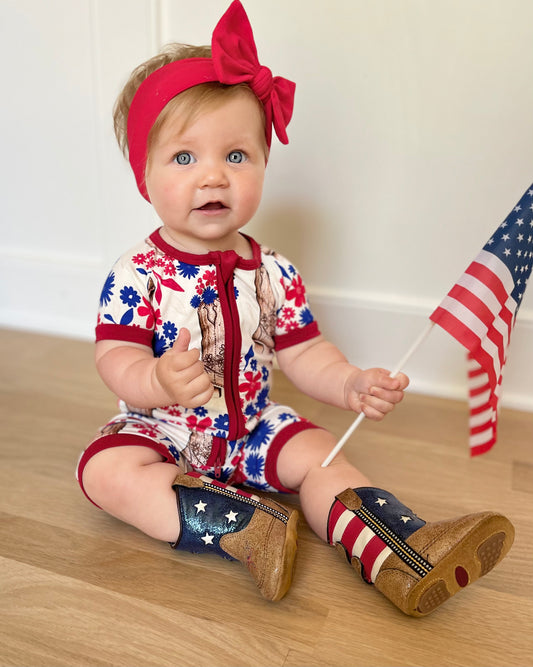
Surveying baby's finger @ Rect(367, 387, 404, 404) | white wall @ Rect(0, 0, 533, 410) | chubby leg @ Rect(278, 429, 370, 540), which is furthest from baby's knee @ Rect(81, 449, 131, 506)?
white wall @ Rect(0, 0, 533, 410)

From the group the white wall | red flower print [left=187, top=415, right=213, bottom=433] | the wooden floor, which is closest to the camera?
the wooden floor

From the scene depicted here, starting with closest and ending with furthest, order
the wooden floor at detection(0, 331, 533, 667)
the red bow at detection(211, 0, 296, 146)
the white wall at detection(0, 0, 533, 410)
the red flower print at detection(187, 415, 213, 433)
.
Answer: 1. the wooden floor at detection(0, 331, 533, 667)
2. the red bow at detection(211, 0, 296, 146)
3. the red flower print at detection(187, 415, 213, 433)
4. the white wall at detection(0, 0, 533, 410)

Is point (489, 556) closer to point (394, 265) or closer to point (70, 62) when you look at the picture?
point (394, 265)

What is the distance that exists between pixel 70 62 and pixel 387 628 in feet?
3.74

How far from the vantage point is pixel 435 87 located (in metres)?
1.11

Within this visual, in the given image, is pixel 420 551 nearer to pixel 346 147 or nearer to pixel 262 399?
pixel 262 399

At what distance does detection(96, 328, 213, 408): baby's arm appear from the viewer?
71cm

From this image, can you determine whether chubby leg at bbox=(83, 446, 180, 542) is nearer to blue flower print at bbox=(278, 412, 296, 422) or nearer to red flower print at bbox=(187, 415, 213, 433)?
red flower print at bbox=(187, 415, 213, 433)

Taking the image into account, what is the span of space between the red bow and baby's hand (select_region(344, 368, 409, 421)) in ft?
1.07

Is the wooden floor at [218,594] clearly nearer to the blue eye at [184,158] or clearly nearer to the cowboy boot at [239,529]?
the cowboy boot at [239,529]

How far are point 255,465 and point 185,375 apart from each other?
254 millimetres

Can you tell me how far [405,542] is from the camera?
71 cm

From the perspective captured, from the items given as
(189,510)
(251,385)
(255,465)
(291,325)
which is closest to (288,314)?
(291,325)

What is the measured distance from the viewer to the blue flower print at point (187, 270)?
868 millimetres
